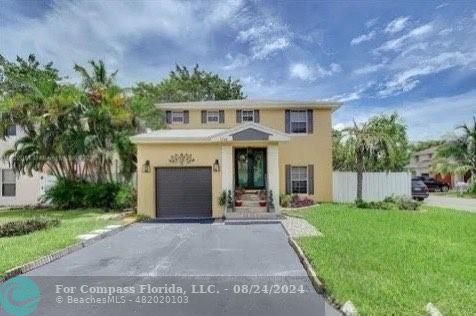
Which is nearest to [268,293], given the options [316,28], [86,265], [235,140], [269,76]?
[86,265]

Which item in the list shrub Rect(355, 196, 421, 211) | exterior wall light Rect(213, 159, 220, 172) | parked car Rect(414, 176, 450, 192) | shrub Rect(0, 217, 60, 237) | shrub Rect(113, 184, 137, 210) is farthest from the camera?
parked car Rect(414, 176, 450, 192)

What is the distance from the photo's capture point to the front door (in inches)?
731

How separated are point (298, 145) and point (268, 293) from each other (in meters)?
14.9

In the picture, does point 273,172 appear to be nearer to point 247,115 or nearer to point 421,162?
point 247,115

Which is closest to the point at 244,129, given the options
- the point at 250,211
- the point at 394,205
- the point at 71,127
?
the point at 250,211

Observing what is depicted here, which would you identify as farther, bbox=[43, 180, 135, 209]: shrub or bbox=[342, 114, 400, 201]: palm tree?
bbox=[43, 180, 135, 209]: shrub

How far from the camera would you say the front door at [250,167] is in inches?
731

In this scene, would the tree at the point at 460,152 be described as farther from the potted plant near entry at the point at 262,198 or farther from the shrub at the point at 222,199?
the shrub at the point at 222,199

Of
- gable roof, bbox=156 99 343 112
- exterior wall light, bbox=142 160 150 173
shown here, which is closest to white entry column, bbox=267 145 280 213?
gable roof, bbox=156 99 343 112

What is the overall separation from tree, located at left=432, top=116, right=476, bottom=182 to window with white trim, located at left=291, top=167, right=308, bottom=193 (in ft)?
62.9

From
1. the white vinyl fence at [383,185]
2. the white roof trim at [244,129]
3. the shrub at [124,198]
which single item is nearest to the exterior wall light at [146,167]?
the shrub at [124,198]

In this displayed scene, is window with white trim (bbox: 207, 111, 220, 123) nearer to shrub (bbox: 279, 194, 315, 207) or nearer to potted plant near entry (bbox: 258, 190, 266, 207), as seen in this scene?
shrub (bbox: 279, 194, 315, 207)

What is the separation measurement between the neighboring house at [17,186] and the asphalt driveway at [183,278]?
47.1ft

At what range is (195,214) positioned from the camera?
1677 centimetres
